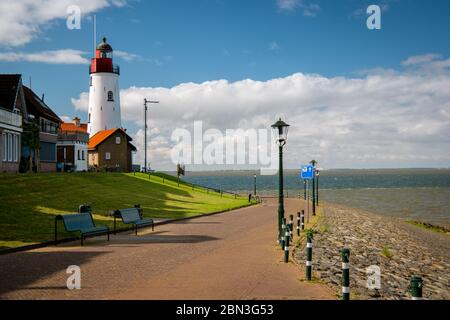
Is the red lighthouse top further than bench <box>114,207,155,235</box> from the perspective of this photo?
Yes

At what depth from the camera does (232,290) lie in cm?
970

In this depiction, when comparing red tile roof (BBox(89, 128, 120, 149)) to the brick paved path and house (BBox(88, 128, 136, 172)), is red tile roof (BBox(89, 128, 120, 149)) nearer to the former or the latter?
house (BBox(88, 128, 136, 172))

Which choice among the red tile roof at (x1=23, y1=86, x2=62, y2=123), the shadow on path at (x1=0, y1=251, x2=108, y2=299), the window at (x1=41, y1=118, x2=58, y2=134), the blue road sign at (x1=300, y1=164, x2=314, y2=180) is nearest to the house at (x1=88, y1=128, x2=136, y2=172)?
the red tile roof at (x1=23, y1=86, x2=62, y2=123)

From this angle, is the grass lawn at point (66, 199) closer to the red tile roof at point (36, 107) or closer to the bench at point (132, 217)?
the bench at point (132, 217)

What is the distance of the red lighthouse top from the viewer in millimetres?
64625

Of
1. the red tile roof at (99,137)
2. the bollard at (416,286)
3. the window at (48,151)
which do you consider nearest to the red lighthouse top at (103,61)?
the red tile roof at (99,137)

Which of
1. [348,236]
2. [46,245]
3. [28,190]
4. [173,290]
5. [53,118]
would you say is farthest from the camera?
[53,118]

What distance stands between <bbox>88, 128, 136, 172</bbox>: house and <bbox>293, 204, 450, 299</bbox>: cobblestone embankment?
128 feet

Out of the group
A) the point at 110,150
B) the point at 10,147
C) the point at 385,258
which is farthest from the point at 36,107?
the point at 385,258

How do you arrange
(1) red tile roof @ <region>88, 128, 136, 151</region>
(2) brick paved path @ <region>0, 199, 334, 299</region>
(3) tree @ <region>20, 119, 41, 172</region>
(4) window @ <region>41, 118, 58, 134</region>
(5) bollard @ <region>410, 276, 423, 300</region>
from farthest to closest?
(1) red tile roof @ <region>88, 128, 136, 151</region>, (4) window @ <region>41, 118, 58, 134</region>, (3) tree @ <region>20, 119, 41, 172</region>, (2) brick paved path @ <region>0, 199, 334, 299</region>, (5) bollard @ <region>410, 276, 423, 300</region>

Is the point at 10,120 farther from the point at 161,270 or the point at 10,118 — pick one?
the point at 161,270

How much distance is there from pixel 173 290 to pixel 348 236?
1672 centimetres

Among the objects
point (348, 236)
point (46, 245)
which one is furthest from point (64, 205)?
point (348, 236)
